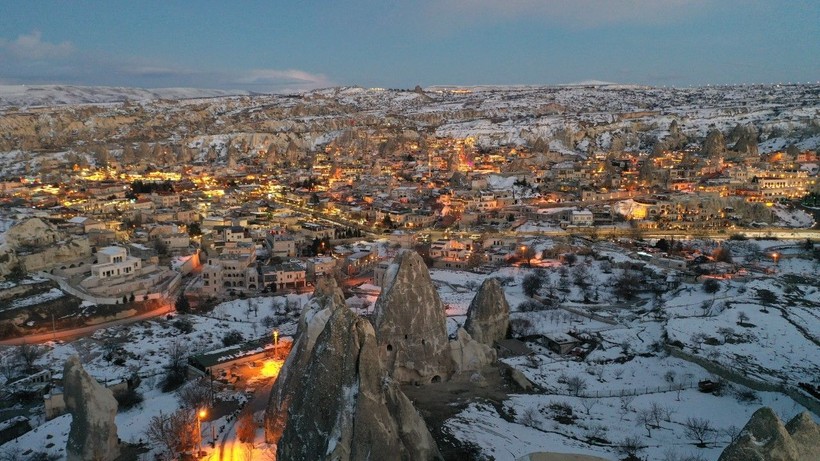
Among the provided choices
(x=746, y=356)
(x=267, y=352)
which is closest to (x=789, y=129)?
(x=746, y=356)

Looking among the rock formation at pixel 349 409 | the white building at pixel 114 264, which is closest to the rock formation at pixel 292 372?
the rock formation at pixel 349 409

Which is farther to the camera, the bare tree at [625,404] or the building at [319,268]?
the building at [319,268]

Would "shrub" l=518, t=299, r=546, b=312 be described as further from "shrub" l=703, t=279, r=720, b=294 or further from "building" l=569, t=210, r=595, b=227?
"building" l=569, t=210, r=595, b=227

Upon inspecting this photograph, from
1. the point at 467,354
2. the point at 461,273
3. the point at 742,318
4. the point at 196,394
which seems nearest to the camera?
the point at 196,394

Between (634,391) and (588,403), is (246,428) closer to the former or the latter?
(588,403)

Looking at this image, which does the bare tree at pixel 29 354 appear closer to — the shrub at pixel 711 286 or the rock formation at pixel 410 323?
the rock formation at pixel 410 323

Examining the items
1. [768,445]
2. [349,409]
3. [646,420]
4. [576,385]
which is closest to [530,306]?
[576,385]

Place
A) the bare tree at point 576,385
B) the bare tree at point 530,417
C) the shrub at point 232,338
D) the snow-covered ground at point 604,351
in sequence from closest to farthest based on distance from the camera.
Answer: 1. the snow-covered ground at point 604,351
2. the bare tree at point 530,417
3. the bare tree at point 576,385
4. the shrub at point 232,338
